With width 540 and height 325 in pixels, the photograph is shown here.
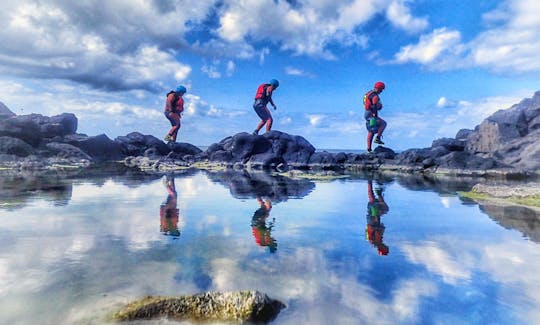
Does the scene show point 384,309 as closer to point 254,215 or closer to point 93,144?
point 254,215

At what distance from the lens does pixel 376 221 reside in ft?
46.0

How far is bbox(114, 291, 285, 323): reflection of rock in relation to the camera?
19.4ft

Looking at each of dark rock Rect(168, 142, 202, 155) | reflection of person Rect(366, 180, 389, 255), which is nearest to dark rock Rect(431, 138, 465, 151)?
reflection of person Rect(366, 180, 389, 255)

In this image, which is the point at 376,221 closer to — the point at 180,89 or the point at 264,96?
the point at 264,96

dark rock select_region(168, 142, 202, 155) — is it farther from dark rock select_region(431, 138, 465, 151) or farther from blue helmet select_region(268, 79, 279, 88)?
dark rock select_region(431, 138, 465, 151)

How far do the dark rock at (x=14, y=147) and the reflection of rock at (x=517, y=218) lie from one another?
47.5m

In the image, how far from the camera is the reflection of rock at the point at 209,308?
5.92m

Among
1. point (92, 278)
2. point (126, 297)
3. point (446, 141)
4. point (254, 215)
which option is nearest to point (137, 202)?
point (254, 215)

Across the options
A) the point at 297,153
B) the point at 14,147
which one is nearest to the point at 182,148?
the point at 297,153

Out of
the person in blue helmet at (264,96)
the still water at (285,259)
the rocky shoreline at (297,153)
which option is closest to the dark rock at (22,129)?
the rocky shoreline at (297,153)

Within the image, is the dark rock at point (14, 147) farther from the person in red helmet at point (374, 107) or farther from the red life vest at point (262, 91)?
the person in red helmet at point (374, 107)

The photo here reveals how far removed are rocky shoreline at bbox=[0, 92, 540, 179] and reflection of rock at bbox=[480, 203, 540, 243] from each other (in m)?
20.8

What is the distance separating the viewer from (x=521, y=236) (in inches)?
459

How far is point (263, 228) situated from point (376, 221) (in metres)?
4.40
